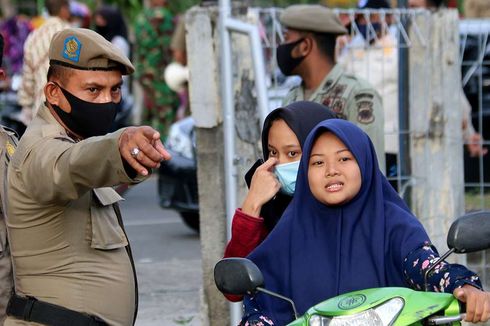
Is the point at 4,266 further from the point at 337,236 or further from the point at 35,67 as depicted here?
the point at 35,67

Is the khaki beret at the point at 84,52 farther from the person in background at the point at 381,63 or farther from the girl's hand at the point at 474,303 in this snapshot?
the person in background at the point at 381,63

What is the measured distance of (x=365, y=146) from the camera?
13.3 ft

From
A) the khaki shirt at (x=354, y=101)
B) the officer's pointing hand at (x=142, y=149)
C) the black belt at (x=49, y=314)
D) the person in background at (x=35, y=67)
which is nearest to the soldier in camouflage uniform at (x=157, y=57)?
the person in background at (x=35, y=67)

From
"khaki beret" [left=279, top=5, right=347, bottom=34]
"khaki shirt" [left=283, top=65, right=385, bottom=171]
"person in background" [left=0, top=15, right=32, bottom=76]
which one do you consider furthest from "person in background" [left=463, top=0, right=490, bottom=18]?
"person in background" [left=0, top=15, right=32, bottom=76]

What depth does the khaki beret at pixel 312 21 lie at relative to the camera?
22.0 feet

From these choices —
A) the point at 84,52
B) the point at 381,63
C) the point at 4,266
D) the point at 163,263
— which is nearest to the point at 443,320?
the point at 84,52

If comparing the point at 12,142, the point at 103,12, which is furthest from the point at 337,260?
the point at 103,12

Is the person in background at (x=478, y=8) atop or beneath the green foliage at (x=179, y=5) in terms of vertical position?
beneath

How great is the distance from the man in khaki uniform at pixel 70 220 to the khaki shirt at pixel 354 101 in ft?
6.66

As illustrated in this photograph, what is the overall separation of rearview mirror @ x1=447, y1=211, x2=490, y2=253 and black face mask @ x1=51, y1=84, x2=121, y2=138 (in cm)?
135

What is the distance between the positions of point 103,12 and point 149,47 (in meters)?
0.86

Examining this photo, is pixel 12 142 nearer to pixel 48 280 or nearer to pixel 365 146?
pixel 48 280

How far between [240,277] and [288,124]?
1055mm

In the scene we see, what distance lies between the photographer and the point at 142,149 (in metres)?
3.76
